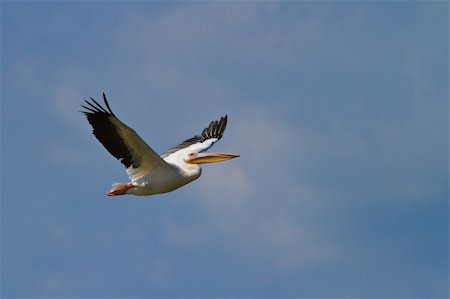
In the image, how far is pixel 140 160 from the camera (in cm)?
2194

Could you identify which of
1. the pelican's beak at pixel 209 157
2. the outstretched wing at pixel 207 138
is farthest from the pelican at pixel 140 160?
the outstretched wing at pixel 207 138

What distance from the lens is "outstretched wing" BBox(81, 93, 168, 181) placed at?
21031 mm

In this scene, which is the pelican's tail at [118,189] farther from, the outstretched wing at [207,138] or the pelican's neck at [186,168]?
the outstretched wing at [207,138]

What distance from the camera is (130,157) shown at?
21.9 meters

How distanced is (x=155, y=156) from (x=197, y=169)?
119 cm

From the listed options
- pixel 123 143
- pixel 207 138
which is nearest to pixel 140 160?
pixel 123 143

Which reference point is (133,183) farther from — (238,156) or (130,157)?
(238,156)

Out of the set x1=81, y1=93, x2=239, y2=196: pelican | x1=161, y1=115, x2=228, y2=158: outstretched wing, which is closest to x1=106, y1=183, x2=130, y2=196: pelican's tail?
x1=81, y1=93, x2=239, y2=196: pelican

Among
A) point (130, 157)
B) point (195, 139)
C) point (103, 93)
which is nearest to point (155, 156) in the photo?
point (130, 157)

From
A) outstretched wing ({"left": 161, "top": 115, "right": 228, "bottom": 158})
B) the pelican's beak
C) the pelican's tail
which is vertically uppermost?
outstretched wing ({"left": 161, "top": 115, "right": 228, "bottom": 158})

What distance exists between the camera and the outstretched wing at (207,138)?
25.3 metres

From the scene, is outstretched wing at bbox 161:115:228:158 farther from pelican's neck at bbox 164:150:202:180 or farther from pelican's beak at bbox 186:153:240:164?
pelican's neck at bbox 164:150:202:180

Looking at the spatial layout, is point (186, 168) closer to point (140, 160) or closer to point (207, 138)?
point (140, 160)

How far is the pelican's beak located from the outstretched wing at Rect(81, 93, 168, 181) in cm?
125
